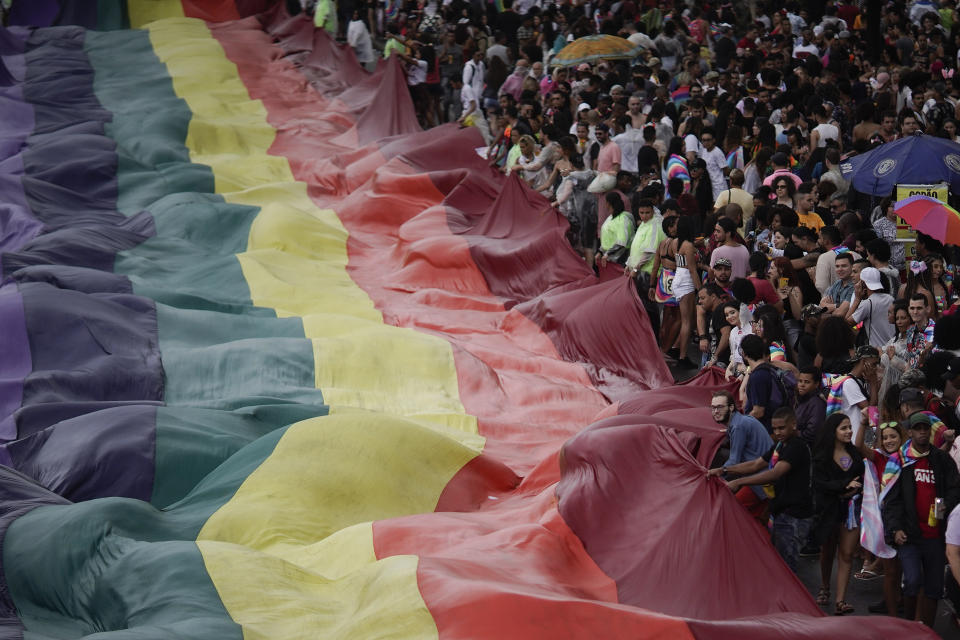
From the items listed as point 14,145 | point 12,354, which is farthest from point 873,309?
point 14,145

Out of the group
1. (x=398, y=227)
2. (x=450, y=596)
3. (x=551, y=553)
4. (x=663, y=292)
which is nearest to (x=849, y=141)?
(x=663, y=292)

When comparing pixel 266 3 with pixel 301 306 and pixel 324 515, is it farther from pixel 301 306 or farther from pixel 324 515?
pixel 324 515

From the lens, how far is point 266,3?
61.3ft

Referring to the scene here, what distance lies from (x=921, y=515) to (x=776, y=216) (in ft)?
12.2

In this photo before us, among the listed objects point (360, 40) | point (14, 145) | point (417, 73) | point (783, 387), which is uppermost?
point (783, 387)

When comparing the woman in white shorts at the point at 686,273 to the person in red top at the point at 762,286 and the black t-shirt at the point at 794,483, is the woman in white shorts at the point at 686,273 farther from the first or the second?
the black t-shirt at the point at 794,483

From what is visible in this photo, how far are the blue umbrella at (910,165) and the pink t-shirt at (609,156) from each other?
104 inches

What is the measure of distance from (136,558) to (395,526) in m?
1.33

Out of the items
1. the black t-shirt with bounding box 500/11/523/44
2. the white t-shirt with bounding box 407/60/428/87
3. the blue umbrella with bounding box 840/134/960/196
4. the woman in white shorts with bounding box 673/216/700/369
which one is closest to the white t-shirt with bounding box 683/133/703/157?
the woman in white shorts with bounding box 673/216/700/369

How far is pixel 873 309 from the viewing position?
8312 millimetres

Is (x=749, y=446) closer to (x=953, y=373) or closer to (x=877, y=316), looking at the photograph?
(x=953, y=373)

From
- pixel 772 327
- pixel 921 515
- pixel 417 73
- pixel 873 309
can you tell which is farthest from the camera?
pixel 417 73

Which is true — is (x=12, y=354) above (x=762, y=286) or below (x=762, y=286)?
below

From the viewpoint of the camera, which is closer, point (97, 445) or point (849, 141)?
point (97, 445)
